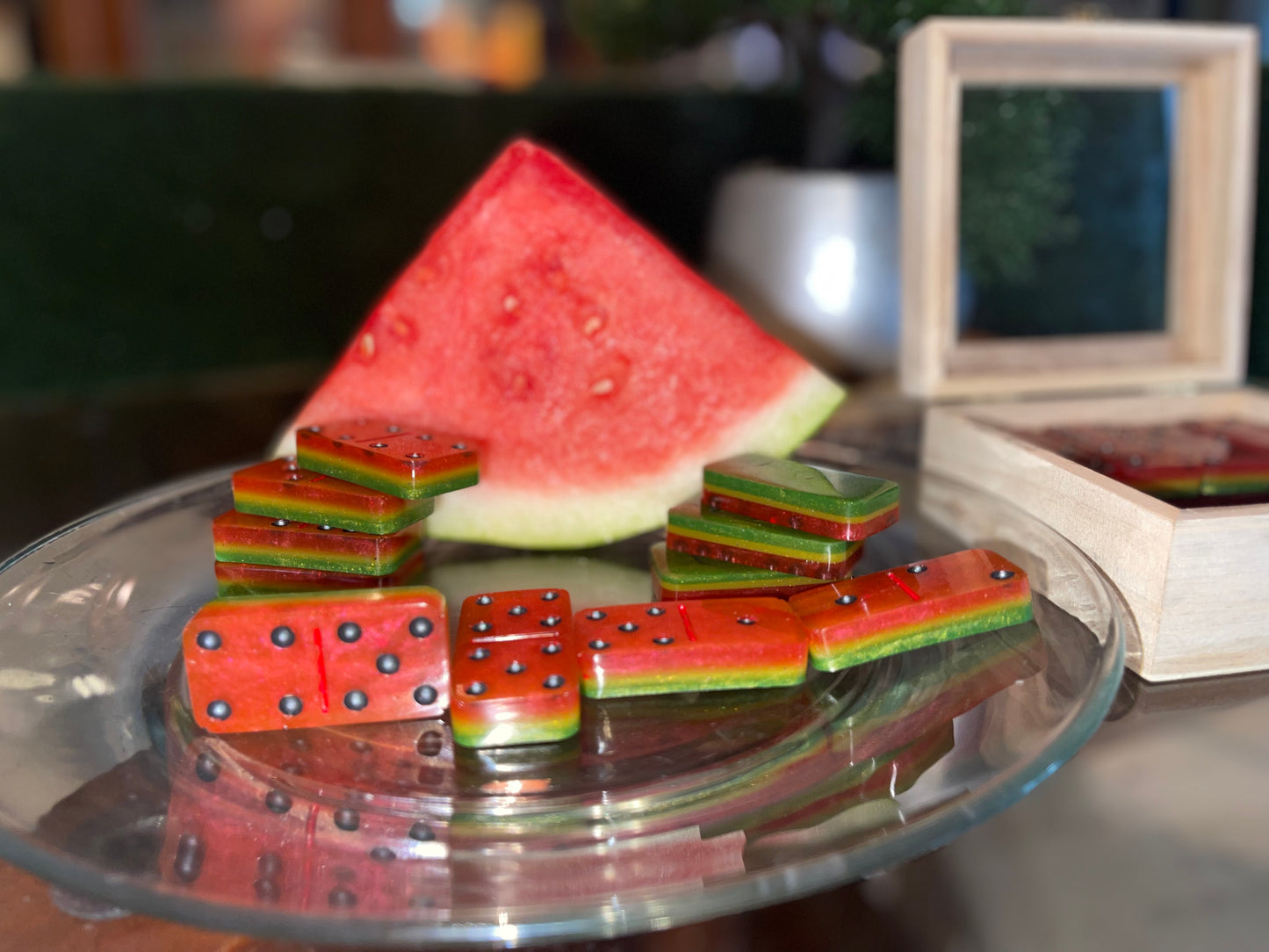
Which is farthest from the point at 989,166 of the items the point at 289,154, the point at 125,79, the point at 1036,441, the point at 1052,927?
the point at 125,79

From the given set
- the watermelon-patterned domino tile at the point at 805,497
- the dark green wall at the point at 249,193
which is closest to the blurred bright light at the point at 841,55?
the dark green wall at the point at 249,193

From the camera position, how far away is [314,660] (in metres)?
0.50

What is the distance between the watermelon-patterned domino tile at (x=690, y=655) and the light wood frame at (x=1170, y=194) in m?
0.42

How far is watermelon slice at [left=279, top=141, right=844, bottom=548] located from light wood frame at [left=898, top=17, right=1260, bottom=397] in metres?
0.21

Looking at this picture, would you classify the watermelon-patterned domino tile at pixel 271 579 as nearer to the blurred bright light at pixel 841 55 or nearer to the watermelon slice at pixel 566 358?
the watermelon slice at pixel 566 358

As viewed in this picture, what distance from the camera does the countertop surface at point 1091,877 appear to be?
43 cm

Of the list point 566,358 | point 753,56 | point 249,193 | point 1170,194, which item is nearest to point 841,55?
point 1170,194

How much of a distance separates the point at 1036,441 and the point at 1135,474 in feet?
0.28

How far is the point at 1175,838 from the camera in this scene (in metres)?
0.51

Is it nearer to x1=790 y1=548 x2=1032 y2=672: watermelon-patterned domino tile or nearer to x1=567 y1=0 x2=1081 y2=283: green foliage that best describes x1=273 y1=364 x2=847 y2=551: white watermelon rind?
x1=790 y1=548 x2=1032 y2=672: watermelon-patterned domino tile

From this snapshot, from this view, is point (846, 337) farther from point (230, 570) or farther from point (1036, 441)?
point (230, 570)

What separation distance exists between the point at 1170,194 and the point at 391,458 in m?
0.80

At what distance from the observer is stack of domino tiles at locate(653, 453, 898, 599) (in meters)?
0.59

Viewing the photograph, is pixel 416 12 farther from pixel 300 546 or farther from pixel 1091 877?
pixel 1091 877
